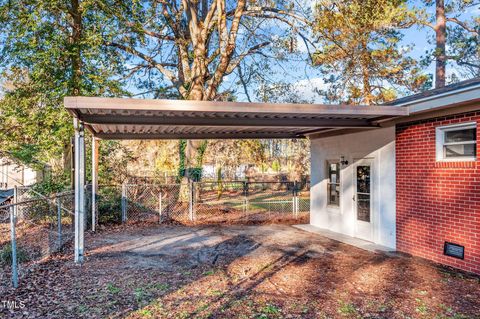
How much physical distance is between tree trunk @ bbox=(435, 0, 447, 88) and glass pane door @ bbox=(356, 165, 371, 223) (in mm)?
11369

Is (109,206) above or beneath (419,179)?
beneath

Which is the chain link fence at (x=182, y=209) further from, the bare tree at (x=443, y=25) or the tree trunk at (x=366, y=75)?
the bare tree at (x=443, y=25)

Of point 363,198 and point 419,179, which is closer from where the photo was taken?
point 419,179

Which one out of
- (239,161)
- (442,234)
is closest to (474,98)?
(442,234)

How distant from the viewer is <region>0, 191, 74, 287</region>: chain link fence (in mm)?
5969

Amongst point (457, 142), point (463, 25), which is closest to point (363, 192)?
point (457, 142)

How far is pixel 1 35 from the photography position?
10.6 metres

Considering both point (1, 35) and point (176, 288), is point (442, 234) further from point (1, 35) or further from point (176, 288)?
→ point (1, 35)

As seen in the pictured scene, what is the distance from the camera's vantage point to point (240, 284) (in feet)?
17.0

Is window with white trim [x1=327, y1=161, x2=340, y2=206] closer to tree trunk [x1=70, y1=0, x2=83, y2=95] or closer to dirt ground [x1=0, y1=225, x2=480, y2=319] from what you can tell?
dirt ground [x1=0, y1=225, x2=480, y2=319]

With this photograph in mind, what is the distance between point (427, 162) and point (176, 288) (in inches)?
192

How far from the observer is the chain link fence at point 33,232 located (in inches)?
235

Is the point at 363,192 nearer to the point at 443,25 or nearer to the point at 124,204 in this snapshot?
the point at 124,204

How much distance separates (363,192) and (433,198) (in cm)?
206
